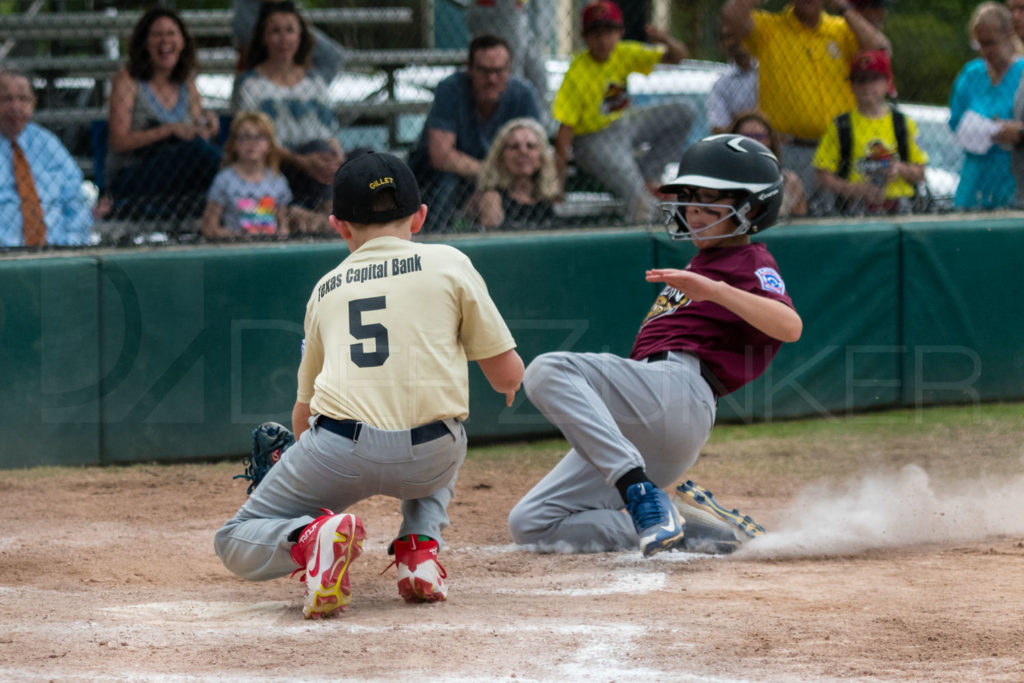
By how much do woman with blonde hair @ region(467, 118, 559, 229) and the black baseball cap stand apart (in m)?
2.87

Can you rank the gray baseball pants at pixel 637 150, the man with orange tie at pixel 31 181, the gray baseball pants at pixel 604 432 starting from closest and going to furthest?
the gray baseball pants at pixel 604 432
the man with orange tie at pixel 31 181
the gray baseball pants at pixel 637 150

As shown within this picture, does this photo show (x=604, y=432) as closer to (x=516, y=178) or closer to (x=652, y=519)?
(x=652, y=519)

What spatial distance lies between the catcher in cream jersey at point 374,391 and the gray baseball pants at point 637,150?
3.34 meters

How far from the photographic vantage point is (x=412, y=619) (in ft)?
11.0

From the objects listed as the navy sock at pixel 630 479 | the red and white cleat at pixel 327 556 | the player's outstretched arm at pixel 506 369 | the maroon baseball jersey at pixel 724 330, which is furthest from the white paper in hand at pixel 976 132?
the red and white cleat at pixel 327 556

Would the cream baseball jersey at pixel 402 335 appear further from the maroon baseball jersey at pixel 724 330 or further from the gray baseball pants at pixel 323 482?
the maroon baseball jersey at pixel 724 330

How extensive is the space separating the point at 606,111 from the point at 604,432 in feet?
11.3

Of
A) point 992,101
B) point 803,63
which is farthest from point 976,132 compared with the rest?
point 803,63

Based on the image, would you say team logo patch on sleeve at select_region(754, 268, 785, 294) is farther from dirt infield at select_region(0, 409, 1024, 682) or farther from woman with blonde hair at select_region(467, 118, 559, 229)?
woman with blonde hair at select_region(467, 118, 559, 229)

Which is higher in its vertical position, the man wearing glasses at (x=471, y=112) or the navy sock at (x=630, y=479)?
the man wearing glasses at (x=471, y=112)

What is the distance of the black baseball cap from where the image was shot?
11.2 feet

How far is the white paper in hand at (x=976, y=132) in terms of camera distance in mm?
6984

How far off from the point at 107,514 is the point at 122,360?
1002mm

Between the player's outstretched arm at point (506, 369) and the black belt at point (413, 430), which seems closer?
the black belt at point (413, 430)
